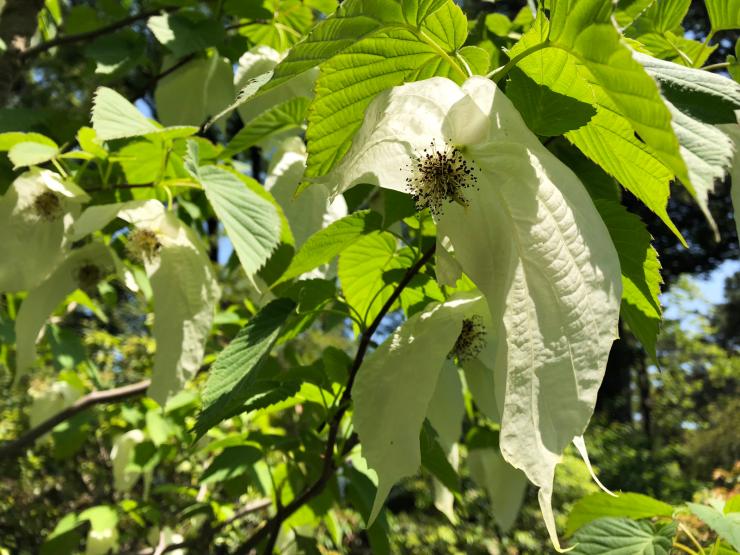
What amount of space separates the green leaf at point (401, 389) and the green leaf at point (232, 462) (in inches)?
23.7

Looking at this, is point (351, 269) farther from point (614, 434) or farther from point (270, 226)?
point (614, 434)

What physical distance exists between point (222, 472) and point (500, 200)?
84 centimetres

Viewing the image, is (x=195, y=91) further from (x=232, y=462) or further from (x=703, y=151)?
(x=703, y=151)

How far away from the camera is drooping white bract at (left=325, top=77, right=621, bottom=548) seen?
0.31 metres

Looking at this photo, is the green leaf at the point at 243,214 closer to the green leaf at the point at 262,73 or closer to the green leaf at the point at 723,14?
the green leaf at the point at 262,73

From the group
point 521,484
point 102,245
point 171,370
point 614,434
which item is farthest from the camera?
point 614,434

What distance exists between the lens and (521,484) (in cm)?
103

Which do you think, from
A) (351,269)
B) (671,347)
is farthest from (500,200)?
(671,347)

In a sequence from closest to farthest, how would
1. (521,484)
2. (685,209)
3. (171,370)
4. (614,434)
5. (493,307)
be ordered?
(493,307) < (171,370) < (521,484) < (614,434) < (685,209)

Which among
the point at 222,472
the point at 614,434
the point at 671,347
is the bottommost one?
the point at 671,347

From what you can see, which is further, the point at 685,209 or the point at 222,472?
the point at 685,209

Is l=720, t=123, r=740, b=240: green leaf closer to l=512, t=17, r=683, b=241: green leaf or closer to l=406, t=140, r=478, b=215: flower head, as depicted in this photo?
l=512, t=17, r=683, b=241: green leaf

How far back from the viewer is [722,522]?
2.28ft

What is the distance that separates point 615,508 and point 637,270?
444 mm
